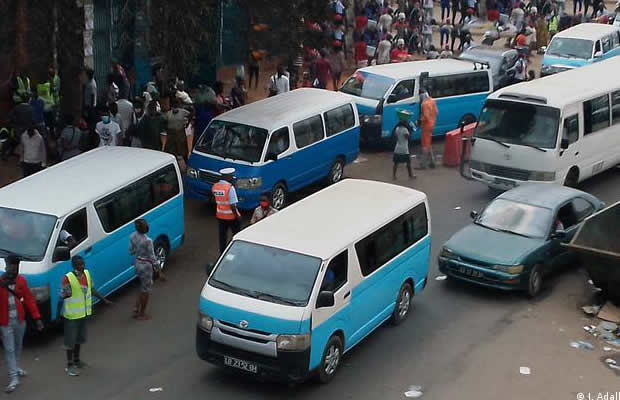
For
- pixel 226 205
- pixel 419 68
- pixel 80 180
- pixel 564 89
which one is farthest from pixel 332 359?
pixel 419 68

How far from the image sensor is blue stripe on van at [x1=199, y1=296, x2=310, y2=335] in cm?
1218

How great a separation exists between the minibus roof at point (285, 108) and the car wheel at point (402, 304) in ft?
17.7

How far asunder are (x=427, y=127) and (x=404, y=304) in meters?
9.04

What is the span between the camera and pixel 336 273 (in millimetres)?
12930

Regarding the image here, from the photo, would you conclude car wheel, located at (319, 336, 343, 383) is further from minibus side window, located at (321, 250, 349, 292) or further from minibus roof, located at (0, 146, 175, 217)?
minibus roof, located at (0, 146, 175, 217)

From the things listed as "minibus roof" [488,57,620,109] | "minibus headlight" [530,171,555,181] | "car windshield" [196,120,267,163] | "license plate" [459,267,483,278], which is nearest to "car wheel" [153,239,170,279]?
"car windshield" [196,120,267,163]

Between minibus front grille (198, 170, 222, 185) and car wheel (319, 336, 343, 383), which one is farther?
minibus front grille (198, 170, 222, 185)

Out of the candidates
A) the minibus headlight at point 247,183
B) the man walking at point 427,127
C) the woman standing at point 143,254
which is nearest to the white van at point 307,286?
the woman standing at point 143,254

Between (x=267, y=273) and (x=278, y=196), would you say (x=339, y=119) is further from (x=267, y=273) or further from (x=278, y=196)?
(x=267, y=273)

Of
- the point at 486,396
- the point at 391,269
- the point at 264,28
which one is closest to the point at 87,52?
the point at 264,28

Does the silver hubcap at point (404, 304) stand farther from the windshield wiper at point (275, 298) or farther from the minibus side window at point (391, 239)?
the windshield wiper at point (275, 298)

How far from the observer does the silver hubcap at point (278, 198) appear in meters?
19.5

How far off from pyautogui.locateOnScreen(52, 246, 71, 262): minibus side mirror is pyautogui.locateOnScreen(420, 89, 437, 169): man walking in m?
11.3

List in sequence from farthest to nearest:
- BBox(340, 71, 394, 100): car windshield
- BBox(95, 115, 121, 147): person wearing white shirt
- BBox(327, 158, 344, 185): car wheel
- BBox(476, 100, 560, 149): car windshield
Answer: BBox(340, 71, 394, 100): car windshield
BBox(327, 158, 344, 185): car wheel
BBox(476, 100, 560, 149): car windshield
BBox(95, 115, 121, 147): person wearing white shirt
